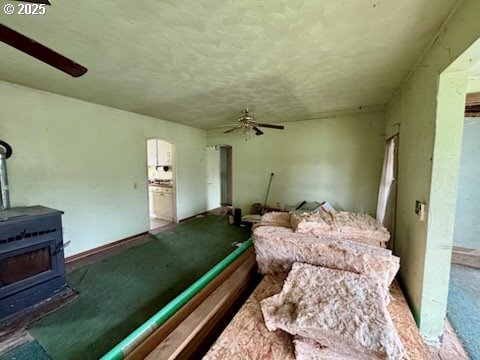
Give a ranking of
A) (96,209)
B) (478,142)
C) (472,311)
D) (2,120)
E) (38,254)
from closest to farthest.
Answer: (472,311) < (38,254) < (2,120) < (478,142) < (96,209)

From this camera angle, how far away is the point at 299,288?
1156mm

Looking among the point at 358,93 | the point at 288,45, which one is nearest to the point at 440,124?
the point at 288,45

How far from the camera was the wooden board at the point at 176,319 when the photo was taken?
99 cm

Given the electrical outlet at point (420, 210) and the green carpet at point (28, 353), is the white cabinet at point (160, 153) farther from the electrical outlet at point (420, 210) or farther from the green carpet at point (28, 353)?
the electrical outlet at point (420, 210)

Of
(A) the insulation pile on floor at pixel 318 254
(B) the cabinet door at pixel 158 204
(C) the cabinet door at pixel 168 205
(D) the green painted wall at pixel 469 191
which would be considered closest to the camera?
(A) the insulation pile on floor at pixel 318 254

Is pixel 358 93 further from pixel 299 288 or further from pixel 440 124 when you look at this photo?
pixel 299 288

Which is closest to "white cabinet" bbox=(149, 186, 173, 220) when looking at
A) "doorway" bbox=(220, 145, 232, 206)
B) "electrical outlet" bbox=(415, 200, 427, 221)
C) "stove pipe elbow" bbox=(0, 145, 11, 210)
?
"doorway" bbox=(220, 145, 232, 206)

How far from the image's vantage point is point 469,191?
3051 millimetres

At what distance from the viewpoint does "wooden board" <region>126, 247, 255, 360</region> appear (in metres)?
0.99

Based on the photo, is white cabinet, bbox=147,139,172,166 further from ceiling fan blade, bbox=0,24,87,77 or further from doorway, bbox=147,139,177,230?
ceiling fan blade, bbox=0,24,87,77

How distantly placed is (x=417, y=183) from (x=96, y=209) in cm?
466

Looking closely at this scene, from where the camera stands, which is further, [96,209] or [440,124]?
[96,209]

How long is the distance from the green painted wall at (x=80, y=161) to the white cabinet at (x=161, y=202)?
100cm

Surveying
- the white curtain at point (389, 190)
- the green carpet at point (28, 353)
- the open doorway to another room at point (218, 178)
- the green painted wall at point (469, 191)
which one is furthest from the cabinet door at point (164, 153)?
the green painted wall at point (469, 191)
